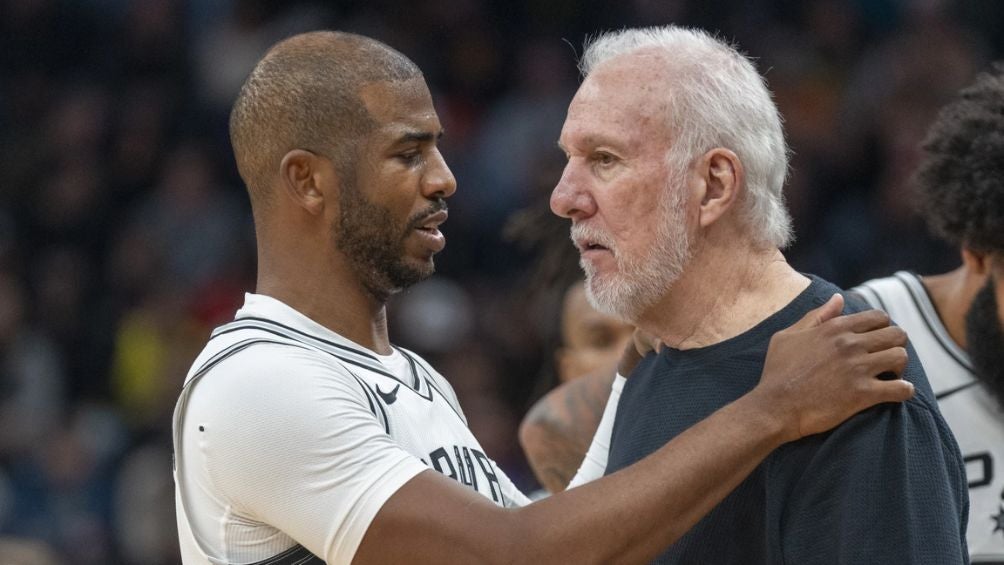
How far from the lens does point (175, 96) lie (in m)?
9.60

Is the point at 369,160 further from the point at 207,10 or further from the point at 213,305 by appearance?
the point at 207,10

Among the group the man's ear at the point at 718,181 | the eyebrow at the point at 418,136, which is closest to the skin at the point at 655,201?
the man's ear at the point at 718,181

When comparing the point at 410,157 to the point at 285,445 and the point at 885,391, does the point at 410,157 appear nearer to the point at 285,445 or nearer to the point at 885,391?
the point at 285,445

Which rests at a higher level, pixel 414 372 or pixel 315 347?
pixel 315 347

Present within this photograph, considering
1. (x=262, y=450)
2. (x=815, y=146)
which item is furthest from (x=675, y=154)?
(x=815, y=146)

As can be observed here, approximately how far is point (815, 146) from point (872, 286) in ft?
14.8

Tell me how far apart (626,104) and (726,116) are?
21cm

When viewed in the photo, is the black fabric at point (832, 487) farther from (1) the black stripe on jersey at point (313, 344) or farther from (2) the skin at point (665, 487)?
(1) the black stripe on jersey at point (313, 344)

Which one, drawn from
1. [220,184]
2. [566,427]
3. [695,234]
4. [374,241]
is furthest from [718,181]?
[220,184]

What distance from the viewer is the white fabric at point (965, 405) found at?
12.3ft

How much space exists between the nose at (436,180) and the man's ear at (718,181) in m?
0.53

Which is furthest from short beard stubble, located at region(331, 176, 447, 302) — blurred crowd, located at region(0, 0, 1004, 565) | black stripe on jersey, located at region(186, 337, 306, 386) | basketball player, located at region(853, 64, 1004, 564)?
blurred crowd, located at region(0, 0, 1004, 565)

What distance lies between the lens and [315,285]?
10.0 ft

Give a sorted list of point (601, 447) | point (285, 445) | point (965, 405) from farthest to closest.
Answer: point (965, 405), point (601, 447), point (285, 445)
